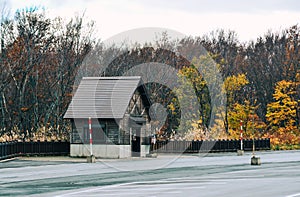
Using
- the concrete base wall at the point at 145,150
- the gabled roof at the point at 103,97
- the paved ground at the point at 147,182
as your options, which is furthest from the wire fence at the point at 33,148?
the paved ground at the point at 147,182

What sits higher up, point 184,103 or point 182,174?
point 184,103

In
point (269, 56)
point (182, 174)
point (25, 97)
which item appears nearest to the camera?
point (182, 174)

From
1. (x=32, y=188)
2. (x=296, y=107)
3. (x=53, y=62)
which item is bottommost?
(x=32, y=188)

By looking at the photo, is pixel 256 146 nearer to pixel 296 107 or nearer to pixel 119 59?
pixel 296 107

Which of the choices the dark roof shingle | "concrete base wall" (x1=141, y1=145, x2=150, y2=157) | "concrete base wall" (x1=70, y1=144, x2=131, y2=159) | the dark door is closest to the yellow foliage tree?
"concrete base wall" (x1=141, y1=145, x2=150, y2=157)

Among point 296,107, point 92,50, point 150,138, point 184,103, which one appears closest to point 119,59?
point 92,50

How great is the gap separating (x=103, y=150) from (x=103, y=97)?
12.9ft

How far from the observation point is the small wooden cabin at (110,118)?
136ft

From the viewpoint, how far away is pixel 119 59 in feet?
229

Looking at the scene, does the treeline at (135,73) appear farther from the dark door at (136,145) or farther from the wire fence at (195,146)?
the dark door at (136,145)

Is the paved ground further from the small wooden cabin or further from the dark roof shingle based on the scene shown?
the dark roof shingle

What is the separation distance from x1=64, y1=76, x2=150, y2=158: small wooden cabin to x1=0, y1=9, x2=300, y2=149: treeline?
6.40 meters

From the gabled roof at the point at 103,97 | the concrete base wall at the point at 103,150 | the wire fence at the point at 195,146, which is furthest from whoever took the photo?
the wire fence at the point at 195,146

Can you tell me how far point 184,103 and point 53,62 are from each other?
13.4 meters
